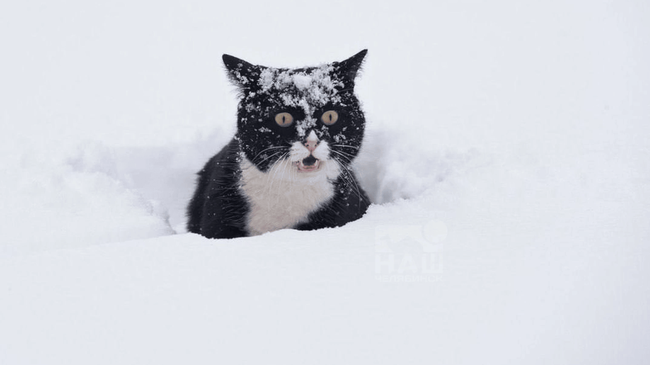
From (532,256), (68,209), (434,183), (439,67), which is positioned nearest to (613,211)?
(532,256)

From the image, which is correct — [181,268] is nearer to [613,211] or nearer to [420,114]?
[613,211]

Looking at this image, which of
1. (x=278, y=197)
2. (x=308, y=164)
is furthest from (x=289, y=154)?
(x=278, y=197)

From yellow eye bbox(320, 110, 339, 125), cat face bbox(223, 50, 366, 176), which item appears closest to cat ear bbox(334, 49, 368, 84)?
cat face bbox(223, 50, 366, 176)

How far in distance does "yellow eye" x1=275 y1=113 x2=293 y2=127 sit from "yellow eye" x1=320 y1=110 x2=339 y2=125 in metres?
0.15

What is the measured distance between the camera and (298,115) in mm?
2387

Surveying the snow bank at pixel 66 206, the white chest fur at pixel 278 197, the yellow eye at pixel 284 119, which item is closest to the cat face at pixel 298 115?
the yellow eye at pixel 284 119

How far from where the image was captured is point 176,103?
15.0 ft

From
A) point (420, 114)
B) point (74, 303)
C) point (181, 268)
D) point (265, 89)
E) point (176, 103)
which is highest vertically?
point (176, 103)

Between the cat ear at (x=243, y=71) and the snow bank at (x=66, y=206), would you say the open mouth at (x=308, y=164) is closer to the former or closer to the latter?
the cat ear at (x=243, y=71)

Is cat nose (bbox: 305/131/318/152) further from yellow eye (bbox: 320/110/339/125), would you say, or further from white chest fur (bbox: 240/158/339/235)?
white chest fur (bbox: 240/158/339/235)

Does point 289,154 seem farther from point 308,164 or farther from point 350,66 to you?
point 350,66

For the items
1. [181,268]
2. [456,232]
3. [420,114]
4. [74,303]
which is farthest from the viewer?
[420,114]

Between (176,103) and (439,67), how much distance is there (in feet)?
8.86

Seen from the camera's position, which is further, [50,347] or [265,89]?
[265,89]
